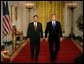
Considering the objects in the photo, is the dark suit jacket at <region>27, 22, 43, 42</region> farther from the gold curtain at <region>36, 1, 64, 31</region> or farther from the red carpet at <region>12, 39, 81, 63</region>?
the gold curtain at <region>36, 1, 64, 31</region>

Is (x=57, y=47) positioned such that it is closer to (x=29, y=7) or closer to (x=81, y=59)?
(x=81, y=59)

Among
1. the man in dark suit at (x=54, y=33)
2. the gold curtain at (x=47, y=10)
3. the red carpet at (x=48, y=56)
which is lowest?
the red carpet at (x=48, y=56)

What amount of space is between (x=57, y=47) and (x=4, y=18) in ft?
7.94

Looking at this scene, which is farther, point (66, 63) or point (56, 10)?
point (56, 10)

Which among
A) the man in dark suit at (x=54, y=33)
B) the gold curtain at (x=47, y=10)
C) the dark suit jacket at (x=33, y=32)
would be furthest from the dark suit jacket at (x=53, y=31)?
Answer: the gold curtain at (x=47, y=10)

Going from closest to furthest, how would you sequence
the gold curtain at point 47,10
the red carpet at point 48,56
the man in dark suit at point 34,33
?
1. the man in dark suit at point 34,33
2. the red carpet at point 48,56
3. the gold curtain at point 47,10

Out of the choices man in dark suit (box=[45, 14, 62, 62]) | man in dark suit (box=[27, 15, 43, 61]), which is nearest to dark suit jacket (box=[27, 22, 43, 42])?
man in dark suit (box=[27, 15, 43, 61])

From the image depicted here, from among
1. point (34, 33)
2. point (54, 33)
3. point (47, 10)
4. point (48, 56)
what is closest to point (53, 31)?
point (54, 33)

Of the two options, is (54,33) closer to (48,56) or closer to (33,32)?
(33,32)

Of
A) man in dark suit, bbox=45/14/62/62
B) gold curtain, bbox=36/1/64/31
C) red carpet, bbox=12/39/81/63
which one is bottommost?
red carpet, bbox=12/39/81/63

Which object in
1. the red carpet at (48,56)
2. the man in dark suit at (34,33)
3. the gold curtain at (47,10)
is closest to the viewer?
the man in dark suit at (34,33)

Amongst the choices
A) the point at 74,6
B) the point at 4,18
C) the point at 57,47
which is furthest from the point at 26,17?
the point at 57,47

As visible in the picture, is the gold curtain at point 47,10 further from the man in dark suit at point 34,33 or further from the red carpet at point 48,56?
the man in dark suit at point 34,33

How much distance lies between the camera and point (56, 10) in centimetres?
2053
